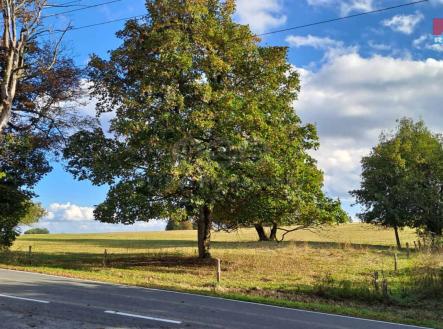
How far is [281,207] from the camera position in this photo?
24.1 m

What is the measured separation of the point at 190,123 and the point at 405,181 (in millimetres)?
33211

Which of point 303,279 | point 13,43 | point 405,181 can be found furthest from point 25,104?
point 405,181

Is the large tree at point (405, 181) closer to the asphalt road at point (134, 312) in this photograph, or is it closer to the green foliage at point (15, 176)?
the green foliage at point (15, 176)

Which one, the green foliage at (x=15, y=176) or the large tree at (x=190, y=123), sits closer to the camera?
the large tree at (x=190, y=123)

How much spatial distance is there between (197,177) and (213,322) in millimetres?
11465

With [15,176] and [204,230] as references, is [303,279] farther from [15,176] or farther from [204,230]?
[15,176]

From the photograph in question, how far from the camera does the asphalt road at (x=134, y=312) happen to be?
9.55 m

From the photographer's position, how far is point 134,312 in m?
10.8

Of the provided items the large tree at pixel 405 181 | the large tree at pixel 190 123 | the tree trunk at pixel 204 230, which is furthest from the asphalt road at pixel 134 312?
the large tree at pixel 405 181

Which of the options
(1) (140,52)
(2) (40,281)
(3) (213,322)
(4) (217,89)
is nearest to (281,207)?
(4) (217,89)

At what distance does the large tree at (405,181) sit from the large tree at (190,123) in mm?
26356

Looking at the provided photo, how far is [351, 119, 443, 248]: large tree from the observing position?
47.5 meters

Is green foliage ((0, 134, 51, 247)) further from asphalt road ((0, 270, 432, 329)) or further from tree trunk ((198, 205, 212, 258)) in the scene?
asphalt road ((0, 270, 432, 329))

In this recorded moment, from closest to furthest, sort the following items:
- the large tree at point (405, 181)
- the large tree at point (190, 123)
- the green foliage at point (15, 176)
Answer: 1. the large tree at point (190, 123)
2. the green foliage at point (15, 176)
3. the large tree at point (405, 181)
